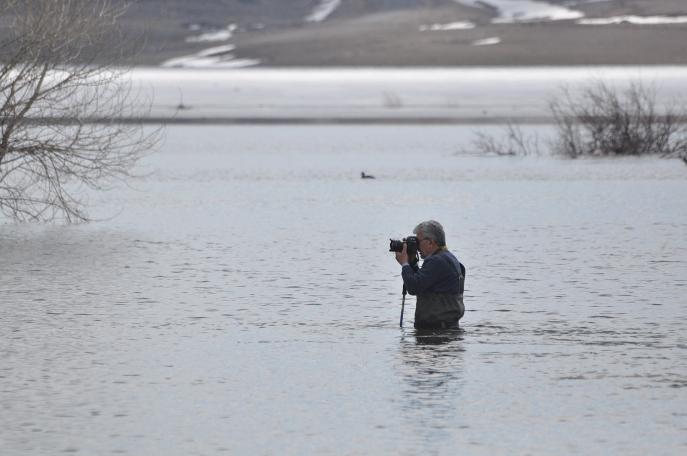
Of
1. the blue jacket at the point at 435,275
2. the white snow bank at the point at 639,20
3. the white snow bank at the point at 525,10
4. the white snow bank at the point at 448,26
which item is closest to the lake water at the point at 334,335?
the blue jacket at the point at 435,275

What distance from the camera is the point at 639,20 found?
447 ft

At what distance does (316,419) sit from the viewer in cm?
918

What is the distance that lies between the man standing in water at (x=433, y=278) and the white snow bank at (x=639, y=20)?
12194 centimetres

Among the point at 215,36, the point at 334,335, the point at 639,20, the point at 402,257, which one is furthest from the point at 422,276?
the point at 215,36

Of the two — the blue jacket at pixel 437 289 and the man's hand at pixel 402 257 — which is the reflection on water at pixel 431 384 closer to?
the blue jacket at pixel 437 289

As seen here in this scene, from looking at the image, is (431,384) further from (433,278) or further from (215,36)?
(215,36)

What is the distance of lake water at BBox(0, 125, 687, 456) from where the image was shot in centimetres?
887

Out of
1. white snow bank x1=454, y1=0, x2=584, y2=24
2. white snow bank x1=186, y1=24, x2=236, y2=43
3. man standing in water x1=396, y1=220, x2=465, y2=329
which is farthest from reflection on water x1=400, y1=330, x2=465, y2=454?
white snow bank x1=186, y1=24, x2=236, y2=43

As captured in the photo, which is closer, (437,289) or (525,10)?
(437,289)

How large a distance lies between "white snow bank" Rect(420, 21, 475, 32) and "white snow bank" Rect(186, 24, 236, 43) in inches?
1053

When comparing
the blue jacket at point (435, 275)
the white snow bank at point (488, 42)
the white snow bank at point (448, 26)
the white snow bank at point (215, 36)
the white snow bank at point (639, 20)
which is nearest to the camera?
the blue jacket at point (435, 275)

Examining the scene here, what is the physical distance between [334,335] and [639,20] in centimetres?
12791

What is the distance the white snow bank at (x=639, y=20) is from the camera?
132 m

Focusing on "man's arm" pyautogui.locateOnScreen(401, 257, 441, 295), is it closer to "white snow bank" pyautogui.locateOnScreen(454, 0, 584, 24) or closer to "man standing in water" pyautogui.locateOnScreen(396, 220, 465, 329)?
"man standing in water" pyautogui.locateOnScreen(396, 220, 465, 329)
